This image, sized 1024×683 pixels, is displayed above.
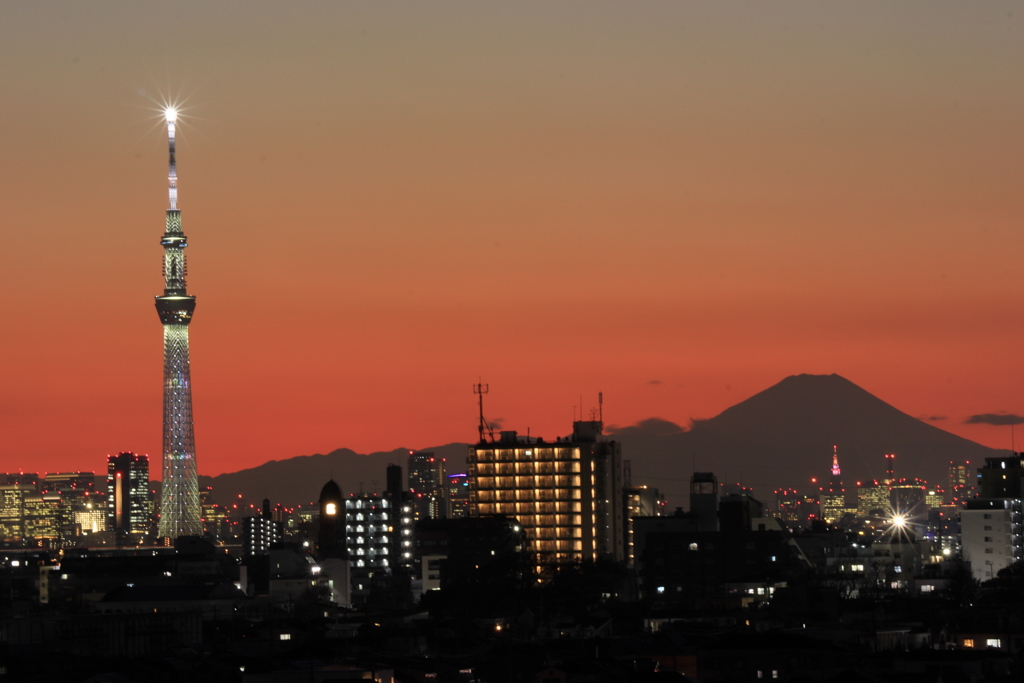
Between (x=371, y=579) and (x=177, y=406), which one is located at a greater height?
(x=177, y=406)

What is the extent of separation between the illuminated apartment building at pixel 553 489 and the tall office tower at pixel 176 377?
168 feet

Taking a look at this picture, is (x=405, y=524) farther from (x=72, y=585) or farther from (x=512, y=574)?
(x=512, y=574)

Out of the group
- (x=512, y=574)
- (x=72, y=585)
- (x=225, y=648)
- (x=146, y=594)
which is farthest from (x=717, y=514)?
(x=225, y=648)

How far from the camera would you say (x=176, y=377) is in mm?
159875

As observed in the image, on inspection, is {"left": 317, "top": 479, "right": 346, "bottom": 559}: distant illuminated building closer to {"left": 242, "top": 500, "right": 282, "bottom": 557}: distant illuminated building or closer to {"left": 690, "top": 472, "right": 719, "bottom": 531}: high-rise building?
{"left": 690, "top": 472, "right": 719, "bottom": 531}: high-rise building

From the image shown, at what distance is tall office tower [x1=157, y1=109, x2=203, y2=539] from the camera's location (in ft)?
525

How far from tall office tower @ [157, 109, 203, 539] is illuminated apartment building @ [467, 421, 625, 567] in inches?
2020

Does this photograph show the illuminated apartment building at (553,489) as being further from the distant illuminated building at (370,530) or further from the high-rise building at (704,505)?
the distant illuminated building at (370,530)

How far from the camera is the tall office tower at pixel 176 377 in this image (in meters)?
160

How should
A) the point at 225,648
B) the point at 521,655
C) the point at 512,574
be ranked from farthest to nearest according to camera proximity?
the point at 512,574, the point at 225,648, the point at 521,655

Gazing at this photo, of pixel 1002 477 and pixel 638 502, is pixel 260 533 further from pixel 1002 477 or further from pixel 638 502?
pixel 1002 477

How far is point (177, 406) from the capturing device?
160000 millimetres

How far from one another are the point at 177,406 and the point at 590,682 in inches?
4822

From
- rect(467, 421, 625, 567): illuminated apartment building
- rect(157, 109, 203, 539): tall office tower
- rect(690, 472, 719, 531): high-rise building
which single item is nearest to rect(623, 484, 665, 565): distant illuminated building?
rect(467, 421, 625, 567): illuminated apartment building
